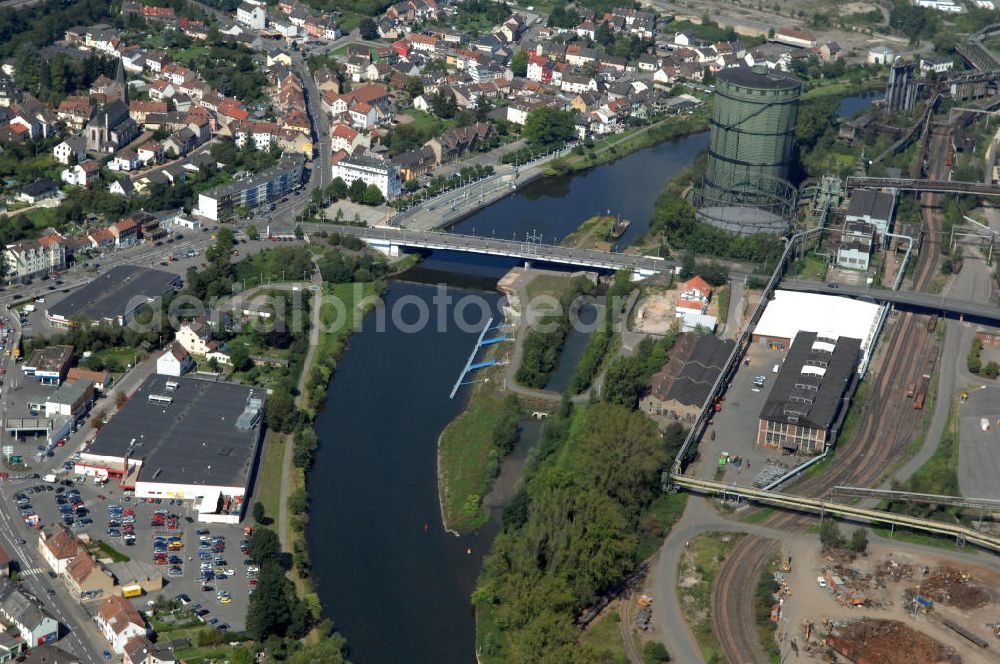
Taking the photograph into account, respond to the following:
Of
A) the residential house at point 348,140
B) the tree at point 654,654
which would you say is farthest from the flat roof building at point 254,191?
the tree at point 654,654

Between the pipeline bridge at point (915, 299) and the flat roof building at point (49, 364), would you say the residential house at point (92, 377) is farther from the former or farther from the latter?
the pipeline bridge at point (915, 299)

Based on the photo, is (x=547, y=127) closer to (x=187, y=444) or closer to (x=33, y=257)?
(x=33, y=257)

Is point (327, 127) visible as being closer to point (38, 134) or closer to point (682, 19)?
point (38, 134)

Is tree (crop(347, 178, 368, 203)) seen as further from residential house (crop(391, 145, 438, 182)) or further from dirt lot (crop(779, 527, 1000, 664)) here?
dirt lot (crop(779, 527, 1000, 664))

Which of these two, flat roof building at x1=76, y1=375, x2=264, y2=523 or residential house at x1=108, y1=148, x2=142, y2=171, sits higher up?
flat roof building at x1=76, y1=375, x2=264, y2=523

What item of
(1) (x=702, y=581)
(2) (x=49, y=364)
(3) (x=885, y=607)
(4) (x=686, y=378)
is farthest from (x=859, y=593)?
(2) (x=49, y=364)

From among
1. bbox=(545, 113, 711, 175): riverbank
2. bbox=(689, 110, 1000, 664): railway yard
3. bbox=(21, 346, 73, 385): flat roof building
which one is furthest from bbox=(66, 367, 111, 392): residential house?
bbox=(545, 113, 711, 175): riverbank
